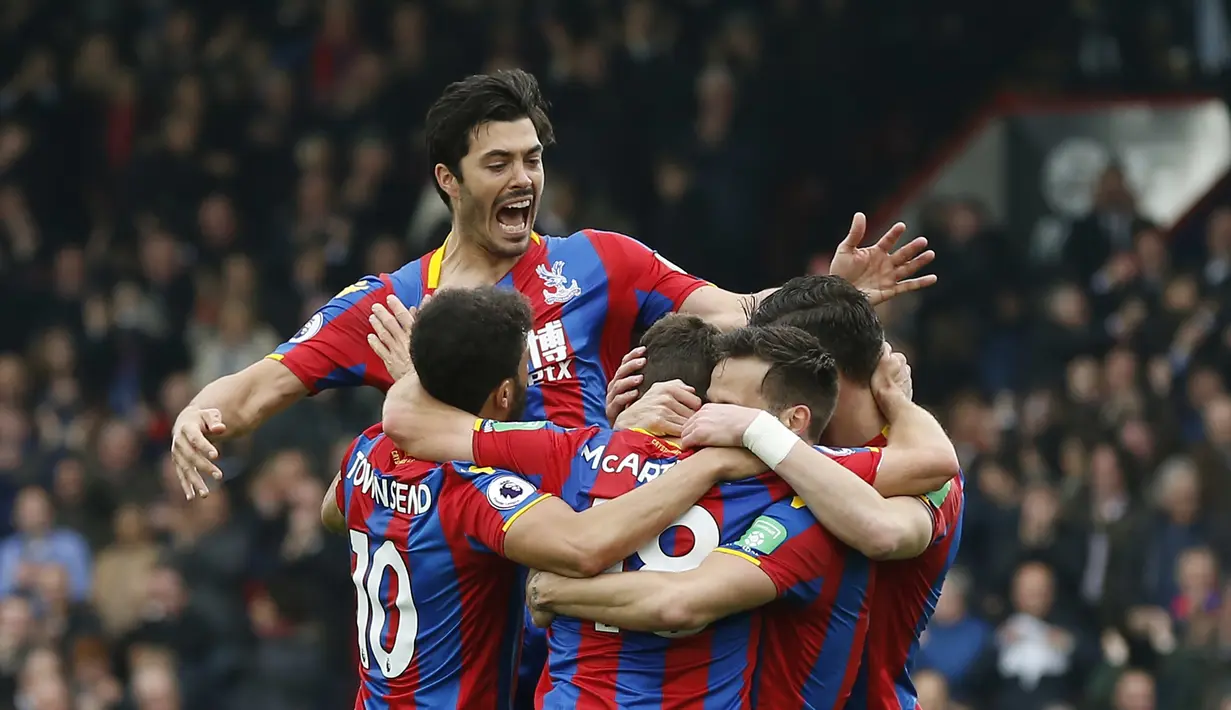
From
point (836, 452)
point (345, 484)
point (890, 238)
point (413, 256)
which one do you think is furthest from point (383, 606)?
point (413, 256)

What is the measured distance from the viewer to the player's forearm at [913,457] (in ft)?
17.6

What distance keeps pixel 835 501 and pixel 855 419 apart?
1.53 ft

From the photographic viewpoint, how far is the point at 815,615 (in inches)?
209

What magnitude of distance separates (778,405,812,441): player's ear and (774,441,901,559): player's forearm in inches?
4.7

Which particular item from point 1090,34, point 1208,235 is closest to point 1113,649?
point 1208,235

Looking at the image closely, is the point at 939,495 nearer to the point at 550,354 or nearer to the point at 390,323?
the point at 550,354

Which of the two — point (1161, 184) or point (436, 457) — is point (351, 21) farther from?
point (436, 457)

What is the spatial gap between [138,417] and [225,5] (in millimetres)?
4700

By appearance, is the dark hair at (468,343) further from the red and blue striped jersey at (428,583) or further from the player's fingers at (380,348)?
the player's fingers at (380,348)

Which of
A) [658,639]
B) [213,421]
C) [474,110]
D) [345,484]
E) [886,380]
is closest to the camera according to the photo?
[658,639]

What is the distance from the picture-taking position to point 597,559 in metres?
5.12

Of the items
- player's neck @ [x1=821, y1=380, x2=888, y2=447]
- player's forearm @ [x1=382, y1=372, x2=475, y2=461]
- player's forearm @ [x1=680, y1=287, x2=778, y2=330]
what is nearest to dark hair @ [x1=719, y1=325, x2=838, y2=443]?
player's neck @ [x1=821, y1=380, x2=888, y2=447]

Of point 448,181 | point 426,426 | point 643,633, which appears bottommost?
point 643,633

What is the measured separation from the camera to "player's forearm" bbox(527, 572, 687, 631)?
5.05 metres
